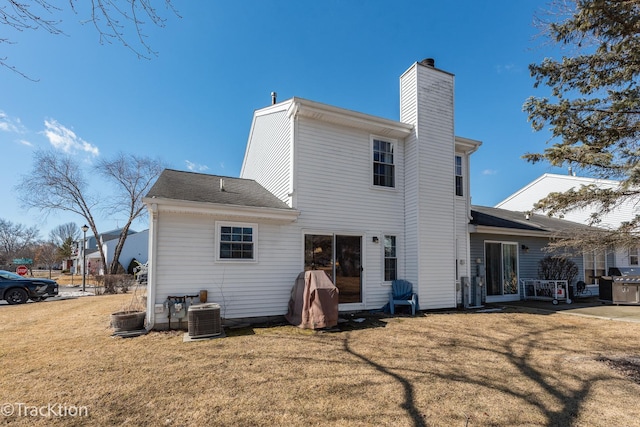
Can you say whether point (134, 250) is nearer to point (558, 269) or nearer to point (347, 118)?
point (347, 118)

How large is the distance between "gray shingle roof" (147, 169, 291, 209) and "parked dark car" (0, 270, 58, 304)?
889 centimetres

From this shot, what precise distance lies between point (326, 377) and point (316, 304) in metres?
2.70

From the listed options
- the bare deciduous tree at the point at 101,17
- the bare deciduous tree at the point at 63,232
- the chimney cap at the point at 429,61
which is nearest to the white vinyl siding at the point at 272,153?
the chimney cap at the point at 429,61

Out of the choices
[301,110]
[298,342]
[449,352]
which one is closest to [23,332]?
[298,342]

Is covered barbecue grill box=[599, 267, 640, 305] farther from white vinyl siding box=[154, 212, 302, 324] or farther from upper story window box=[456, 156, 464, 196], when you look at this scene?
white vinyl siding box=[154, 212, 302, 324]

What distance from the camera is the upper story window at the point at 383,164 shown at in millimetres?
9484

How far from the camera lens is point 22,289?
487 inches

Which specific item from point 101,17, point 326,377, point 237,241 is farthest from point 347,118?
point 326,377

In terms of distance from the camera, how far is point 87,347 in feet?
18.2

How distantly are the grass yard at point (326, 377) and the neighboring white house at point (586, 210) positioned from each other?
8316 mm

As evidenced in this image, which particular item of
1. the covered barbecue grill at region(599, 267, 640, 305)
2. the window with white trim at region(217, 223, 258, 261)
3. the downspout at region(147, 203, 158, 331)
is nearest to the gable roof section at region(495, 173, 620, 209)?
the covered barbecue grill at region(599, 267, 640, 305)

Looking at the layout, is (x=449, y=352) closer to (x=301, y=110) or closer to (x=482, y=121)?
(x=301, y=110)

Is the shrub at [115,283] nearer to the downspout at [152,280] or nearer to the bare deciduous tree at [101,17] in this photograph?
the downspout at [152,280]

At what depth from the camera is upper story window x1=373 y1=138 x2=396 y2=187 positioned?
9484 millimetres
